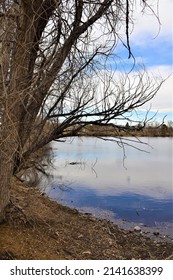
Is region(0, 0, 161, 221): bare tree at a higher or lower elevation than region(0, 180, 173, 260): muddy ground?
higher

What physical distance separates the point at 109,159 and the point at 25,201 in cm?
1183

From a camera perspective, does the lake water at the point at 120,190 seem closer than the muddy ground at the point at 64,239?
No

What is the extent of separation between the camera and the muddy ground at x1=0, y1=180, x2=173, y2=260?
5062 mm

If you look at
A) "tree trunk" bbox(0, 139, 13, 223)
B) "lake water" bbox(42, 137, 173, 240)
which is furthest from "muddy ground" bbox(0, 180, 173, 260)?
"lake water" bbox(42, 137, 173, 240)

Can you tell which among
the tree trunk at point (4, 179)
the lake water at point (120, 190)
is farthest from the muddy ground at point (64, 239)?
the lake water at point (120, 190)

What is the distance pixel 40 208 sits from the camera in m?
7.31

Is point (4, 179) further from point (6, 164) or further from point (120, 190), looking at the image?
point (120, 190)

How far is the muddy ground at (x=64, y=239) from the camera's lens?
16.6ft

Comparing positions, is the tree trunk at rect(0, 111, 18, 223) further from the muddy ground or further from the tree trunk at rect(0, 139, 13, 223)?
the muddy ground

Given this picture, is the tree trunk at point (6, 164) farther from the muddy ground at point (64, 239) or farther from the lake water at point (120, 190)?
the lake water at point (120, 190)

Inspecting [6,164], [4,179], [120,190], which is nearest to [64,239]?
[4,179]

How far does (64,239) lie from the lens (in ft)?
18.8

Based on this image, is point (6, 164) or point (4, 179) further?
point (4, 179)

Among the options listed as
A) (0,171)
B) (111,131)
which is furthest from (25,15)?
(111,131)
